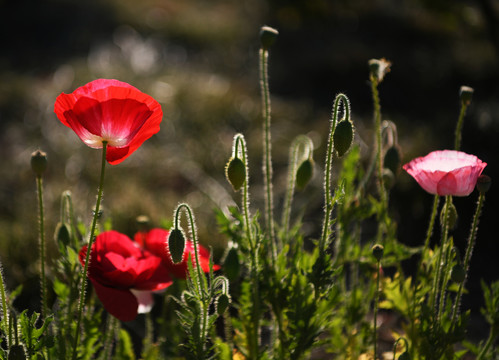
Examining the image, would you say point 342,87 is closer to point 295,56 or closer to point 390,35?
point 295,56

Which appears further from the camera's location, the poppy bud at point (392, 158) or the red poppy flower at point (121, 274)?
the poppy bud at point (392, 158)

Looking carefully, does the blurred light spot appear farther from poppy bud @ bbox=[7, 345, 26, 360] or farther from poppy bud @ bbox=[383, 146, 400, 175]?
poppy bud @ bbox=[7, 345, 26, 360]

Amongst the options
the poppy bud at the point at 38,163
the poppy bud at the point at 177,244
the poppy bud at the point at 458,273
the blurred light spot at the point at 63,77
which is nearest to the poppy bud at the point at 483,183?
the poppy bud at the point at 458,273

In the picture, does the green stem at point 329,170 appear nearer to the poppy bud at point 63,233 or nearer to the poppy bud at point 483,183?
the poppy bud at point 483,183

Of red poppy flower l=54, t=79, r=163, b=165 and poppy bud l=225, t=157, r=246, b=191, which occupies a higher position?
red poppy flower l=54, t=79, r=163, b=165

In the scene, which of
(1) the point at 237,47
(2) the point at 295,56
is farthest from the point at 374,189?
(1) the point at 237,47

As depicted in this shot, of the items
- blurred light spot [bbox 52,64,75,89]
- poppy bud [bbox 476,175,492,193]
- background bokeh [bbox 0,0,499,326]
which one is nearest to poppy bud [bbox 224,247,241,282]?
background bokeh [bbox 0,0,499,326]
